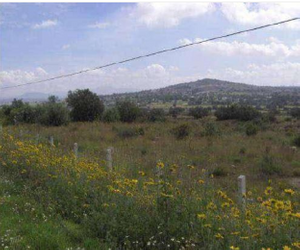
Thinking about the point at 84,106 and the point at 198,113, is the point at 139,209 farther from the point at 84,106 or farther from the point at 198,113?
the point at 198,113

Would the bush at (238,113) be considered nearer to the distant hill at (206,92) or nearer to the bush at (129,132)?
the bush at (129,132)

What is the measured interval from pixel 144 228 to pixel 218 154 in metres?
11.3

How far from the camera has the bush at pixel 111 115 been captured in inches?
1318

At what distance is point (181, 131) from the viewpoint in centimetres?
2283

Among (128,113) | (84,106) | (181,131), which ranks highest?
(84,106)

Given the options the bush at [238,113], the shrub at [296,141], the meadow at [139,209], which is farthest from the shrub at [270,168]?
the bush at [238,113]

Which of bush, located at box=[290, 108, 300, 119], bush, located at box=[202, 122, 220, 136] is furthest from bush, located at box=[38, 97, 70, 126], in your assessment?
bush, located at box=[290, 108, 300, 119]

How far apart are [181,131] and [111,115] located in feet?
40.2

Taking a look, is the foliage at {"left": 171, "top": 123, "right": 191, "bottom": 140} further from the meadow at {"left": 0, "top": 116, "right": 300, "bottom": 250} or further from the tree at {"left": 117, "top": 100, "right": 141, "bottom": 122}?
the meadow at {"left": 0, "top": 116, "right": 300, "bottom": 250}

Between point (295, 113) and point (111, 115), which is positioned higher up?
point (111, 115)

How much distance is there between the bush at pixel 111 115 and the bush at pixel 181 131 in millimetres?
11137

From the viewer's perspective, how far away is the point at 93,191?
18.5ft

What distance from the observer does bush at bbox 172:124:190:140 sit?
73.3ft

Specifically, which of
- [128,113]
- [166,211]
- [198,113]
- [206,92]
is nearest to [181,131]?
[128,113]
